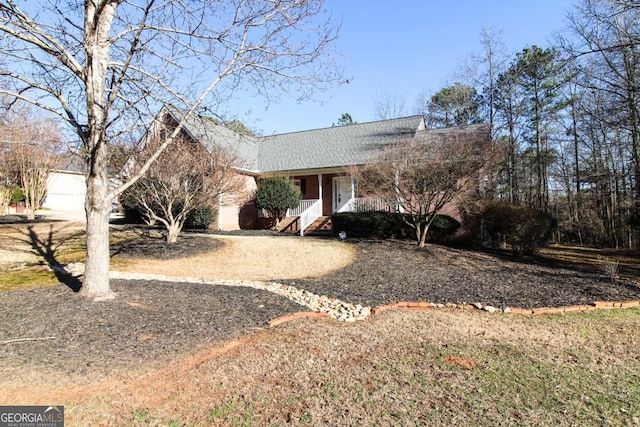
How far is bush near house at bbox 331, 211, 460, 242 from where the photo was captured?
43.0 feet

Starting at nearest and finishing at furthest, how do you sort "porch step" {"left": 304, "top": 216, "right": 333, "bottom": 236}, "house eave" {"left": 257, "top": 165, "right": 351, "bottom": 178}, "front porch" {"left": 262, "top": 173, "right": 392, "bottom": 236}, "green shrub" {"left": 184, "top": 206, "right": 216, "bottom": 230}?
"front porch" {"left": 262, "top": 173, "right": 392, "bottom": 236} < "green shrub" {"left": 184, "top": 206, "right": 216, "bottom": 230} < "porch step" {"left": 304, "top": 216, "right": 333, "bottom": 236} < "house eave" {"left": 257, "top": 165, "right": 351, "bottom": 178}

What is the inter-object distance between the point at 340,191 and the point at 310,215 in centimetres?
279

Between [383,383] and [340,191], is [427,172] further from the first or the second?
[383,383]

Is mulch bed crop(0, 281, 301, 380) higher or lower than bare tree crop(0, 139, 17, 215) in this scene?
lower

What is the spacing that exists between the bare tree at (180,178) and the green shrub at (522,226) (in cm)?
947

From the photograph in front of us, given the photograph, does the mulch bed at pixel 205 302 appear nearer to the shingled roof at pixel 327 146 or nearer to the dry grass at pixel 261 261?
the dry grass at pixel 261 261

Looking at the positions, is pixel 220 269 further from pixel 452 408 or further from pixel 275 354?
pixel 452 408

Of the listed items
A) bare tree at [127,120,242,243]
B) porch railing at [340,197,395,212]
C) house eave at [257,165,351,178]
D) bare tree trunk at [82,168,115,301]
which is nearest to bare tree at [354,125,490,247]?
porch railing at [340,197,395,212]

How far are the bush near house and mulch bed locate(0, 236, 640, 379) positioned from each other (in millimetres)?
2525

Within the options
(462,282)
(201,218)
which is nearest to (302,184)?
(201,218)

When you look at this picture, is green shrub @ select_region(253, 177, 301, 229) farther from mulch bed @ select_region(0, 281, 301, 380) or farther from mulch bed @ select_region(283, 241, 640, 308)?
mulch bed @ select_region(0, 281, 301, 380)

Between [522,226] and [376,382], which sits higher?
[522,226]

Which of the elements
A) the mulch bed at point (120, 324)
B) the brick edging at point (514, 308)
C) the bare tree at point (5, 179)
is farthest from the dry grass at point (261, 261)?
the bare tree at point (5, 179)

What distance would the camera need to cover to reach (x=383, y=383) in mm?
3318
